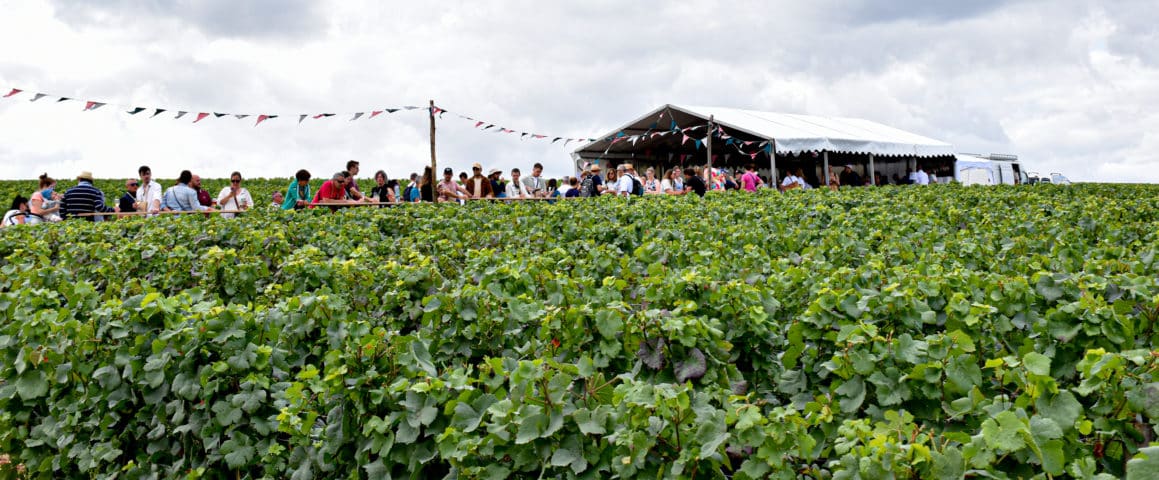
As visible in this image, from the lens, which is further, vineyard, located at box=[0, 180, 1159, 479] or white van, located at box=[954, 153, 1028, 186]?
white van, located at box=[954, 153, 1028, 186]

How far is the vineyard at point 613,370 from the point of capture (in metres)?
2.35

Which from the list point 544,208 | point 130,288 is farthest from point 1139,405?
point 544,208

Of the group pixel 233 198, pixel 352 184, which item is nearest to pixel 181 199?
pixel 233 198

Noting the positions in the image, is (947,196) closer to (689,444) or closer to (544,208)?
(544,208)

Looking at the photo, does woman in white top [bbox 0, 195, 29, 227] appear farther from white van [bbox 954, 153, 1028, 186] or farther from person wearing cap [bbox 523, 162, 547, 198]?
white van [bbox 954, 153, 1028, 186]

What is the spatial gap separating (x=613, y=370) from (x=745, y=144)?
944 inches

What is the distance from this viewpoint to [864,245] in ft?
21.2

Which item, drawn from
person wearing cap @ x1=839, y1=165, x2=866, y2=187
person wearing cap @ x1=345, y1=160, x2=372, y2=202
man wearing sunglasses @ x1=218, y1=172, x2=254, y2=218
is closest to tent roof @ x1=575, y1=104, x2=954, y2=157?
person wearing cap @ x1=839, y1=165, x2=866, y2=187

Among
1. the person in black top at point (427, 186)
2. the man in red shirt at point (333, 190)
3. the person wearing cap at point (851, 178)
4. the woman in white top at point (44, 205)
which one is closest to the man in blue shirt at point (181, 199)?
the man in red shirt at point (333, 190)

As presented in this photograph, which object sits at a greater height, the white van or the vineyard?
the white van

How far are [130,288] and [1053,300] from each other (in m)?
6.17

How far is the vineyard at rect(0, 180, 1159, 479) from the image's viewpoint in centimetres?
235

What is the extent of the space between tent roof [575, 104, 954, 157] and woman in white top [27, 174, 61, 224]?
15.3 meters

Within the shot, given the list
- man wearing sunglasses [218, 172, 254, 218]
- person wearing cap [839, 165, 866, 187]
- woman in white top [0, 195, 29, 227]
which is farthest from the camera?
person wearing cap [839, 165, 866, 187]
